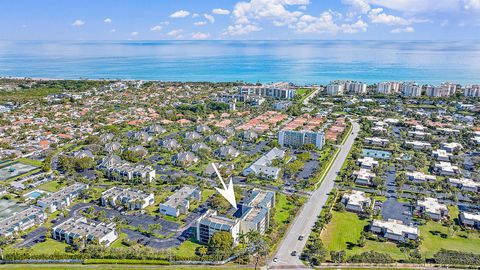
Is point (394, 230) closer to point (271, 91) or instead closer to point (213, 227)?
point (213, 227)

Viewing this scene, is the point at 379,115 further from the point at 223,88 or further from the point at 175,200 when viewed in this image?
the point at 175,200

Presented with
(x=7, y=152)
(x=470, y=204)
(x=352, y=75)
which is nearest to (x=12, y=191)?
(x=7, y=152)

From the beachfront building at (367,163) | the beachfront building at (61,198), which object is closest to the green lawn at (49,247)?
the beachfront building at (61,198)

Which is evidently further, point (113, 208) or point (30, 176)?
point (30, 176)

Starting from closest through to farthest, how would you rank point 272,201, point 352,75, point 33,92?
1. point 272,201
2. point 33,92
3. point 352,75

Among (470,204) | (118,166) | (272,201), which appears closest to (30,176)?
(118,166)

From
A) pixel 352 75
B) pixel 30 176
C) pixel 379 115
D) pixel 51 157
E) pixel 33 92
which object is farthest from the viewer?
pixel 352 75

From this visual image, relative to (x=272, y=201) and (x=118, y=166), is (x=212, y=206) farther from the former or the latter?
(x=118, y=166)
